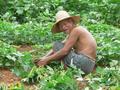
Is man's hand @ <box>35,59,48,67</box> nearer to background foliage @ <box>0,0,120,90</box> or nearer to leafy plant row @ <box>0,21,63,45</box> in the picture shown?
background foliage @ <box>0,0,120,90</box>

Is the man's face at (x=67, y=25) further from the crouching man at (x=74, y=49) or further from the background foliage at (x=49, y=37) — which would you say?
the background foliage at (x=49, y=37)

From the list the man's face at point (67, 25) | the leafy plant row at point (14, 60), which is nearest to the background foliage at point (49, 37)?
the leafy plant row at point (14, 60)

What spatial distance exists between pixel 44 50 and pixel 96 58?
3.30ft

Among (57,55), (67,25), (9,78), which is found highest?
(67,25)

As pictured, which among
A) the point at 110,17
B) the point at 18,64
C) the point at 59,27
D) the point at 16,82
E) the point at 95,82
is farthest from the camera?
the point at 110,17

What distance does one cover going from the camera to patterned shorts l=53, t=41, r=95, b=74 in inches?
238

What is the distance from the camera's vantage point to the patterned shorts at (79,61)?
19.8ft

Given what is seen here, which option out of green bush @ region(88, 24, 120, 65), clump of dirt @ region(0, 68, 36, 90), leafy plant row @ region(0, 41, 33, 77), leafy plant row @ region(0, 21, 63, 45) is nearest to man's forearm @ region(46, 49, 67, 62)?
leafy plant row @ region(0, 41, 33, 77)

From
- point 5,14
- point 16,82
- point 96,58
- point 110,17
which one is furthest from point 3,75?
point 110,17

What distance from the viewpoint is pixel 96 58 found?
262 inches

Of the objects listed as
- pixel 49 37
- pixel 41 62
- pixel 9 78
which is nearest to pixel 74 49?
pixel 41 62

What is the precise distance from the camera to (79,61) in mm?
6031

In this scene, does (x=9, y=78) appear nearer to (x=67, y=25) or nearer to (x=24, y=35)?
(x=67, y=25)

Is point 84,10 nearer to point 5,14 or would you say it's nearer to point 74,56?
point 5,14
